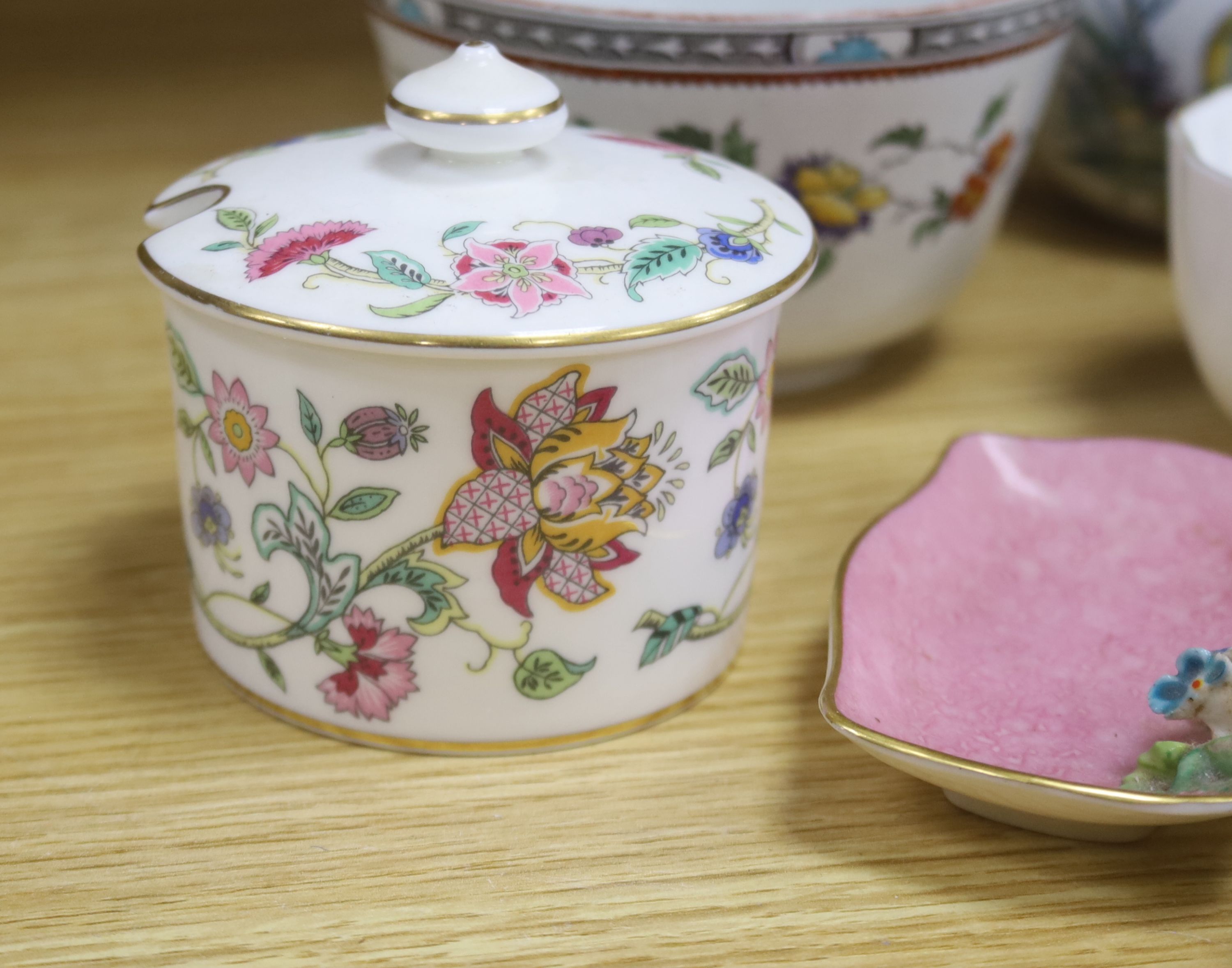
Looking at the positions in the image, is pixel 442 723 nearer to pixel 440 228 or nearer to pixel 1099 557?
pixel 440 228

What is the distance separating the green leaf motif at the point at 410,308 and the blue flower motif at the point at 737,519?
0.16m

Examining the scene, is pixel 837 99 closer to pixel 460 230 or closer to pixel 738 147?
pixel 738 147

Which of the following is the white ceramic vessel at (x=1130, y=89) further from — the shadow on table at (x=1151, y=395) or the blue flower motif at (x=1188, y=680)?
the blue flower motif at (x=1188, y=680)

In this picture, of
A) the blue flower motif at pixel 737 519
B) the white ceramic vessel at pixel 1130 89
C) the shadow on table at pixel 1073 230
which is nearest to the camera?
the blue flower motif at pixel 737 519

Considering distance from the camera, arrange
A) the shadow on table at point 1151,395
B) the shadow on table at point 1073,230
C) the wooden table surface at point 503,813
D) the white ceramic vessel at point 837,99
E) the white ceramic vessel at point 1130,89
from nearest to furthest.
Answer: the wooden table surface at point 503,813 → the white ceramic vessel at point 837,99 → the shadow on table at point 1151,395 → the white ceramic vessel at point 1130,89 → the shadow on table at point 1073,230

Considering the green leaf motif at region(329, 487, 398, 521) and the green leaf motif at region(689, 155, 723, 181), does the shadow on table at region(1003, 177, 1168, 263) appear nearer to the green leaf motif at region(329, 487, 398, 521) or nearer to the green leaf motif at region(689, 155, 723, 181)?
the green leaf motif at region(689, 155, 723, 181)

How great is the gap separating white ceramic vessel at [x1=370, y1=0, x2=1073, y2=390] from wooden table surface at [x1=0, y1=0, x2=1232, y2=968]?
4.0 inches

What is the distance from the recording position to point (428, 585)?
21.1 inches

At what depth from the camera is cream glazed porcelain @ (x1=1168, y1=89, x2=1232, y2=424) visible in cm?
74

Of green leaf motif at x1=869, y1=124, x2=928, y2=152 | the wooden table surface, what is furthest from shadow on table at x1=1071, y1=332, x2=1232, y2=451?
green leaf motif at x1=869, y1=124, x2=928, y2=152

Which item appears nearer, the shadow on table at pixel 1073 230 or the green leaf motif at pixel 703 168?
the green leaf motif at pixel 703 168

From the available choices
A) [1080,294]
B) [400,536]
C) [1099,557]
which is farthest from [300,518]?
[1080,294]

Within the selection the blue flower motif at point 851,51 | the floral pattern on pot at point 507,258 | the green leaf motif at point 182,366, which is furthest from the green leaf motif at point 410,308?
the blue flower motif at point 851,51

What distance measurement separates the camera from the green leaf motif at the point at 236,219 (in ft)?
1.78
